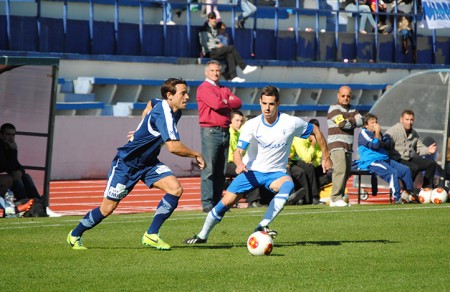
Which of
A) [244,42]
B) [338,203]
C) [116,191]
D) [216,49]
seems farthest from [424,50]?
[116,191]

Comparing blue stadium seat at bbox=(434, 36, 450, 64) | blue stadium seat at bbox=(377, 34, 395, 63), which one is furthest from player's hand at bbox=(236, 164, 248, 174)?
blue stadium seat at bbox=(434, 36, 450, 64)

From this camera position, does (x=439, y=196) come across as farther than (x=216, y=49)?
No

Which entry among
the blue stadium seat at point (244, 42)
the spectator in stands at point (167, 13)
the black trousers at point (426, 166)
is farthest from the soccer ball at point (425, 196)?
the blue stadium seat at point (244, 42)

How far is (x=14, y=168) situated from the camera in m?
17.2

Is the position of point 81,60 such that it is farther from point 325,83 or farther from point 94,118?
point 325,83

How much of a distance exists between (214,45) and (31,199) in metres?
12.1

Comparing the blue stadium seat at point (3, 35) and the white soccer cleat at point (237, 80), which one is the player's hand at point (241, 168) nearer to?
the blue stadium seat at point (3, 35)

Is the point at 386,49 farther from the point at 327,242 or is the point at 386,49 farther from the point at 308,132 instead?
the point at 327,242

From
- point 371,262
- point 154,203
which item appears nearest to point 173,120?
point 371,262

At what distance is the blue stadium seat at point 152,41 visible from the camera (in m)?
27.8

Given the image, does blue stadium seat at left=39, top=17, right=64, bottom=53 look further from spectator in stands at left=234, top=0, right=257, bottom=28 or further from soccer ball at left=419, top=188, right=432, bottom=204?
soccer ball at left=419, top=188, right=432, bottom=204

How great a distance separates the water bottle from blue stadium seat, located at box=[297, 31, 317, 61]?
15830mm

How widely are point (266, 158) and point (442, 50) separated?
2405 centimetres

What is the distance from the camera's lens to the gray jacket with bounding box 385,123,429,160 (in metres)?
20.4
